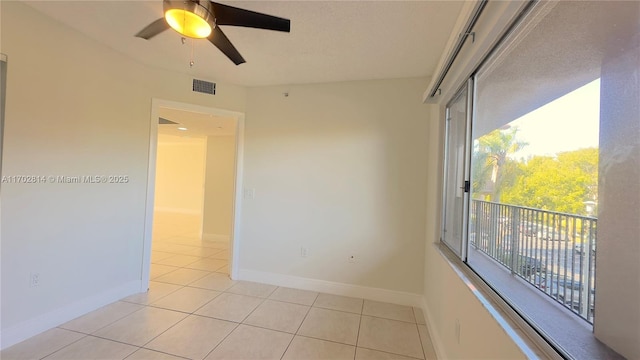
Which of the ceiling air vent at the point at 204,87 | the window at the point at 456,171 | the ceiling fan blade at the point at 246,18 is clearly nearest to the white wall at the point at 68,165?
the ceiling air vent at the point at 204,87

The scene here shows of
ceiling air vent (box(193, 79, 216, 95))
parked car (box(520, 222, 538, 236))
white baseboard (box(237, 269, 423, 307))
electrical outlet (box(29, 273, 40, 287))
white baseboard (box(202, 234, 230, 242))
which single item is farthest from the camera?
white baseboard (box(202, 234, 230, 242))

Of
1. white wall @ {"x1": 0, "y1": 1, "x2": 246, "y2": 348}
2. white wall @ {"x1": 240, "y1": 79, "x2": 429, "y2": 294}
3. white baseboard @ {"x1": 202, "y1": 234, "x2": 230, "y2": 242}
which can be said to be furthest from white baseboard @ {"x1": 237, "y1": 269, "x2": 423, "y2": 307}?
white baseboard @ {"x1": 202, "y1": 234, "x2": 230, "y2": 242}

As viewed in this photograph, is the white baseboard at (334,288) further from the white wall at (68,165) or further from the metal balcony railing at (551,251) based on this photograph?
the metal balcony railing at (551,251)

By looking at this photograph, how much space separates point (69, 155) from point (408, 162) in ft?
10.7

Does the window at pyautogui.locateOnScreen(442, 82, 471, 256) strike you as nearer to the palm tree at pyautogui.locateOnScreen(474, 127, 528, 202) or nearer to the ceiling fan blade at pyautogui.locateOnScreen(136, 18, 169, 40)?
the palm tree at pyautogui.locateOnScreen(474, 127, 528, 202)

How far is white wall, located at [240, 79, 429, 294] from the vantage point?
2.81 metres

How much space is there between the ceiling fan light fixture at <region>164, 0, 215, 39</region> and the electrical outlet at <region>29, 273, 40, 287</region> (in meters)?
2.26

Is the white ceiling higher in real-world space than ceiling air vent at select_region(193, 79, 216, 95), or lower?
higher

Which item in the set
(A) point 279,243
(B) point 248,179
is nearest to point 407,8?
(B) point 248,179

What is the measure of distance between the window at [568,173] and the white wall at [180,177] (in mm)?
8431

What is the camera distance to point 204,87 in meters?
3.11

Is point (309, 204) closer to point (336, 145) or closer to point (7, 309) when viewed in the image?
point (336, 145)

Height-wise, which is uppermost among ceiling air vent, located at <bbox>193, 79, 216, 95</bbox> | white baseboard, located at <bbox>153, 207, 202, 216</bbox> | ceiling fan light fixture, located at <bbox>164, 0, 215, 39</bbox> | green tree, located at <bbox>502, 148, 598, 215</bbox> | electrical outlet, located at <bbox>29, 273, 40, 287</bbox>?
ceiling air vent, located at <bbox>193, 79, 216, 95</bbox>

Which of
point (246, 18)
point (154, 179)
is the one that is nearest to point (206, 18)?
point (246, 18)
